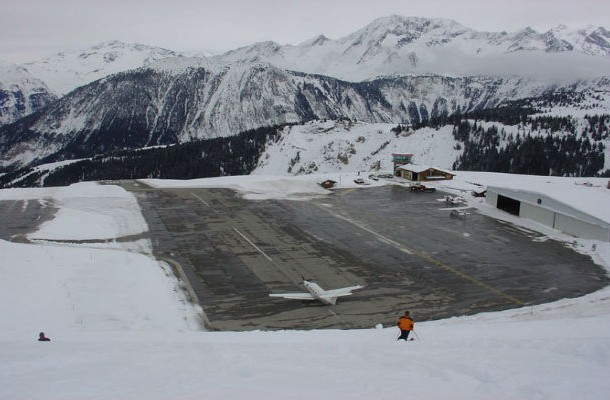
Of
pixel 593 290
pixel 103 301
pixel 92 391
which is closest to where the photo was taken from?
pixel 92 391

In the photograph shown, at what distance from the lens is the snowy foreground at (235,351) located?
552 inches

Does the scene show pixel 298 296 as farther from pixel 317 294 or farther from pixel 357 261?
pixel 357 261

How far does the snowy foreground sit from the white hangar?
570 inches

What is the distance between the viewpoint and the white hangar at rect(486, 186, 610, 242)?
4709 centimetres

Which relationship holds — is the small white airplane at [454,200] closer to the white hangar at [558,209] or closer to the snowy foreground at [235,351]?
the white hangar at [558,209]

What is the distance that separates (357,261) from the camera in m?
41.0

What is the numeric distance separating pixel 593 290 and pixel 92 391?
106 ft

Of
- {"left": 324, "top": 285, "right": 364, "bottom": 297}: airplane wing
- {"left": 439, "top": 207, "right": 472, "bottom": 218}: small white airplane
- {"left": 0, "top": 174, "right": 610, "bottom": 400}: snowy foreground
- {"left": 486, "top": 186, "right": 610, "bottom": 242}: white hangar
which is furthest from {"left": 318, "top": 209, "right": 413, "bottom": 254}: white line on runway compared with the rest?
{"left": 486, "top": 186, "right": 610, "bottom": 242}: white hangar

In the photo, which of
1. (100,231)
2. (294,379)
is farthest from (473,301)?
(100,231)

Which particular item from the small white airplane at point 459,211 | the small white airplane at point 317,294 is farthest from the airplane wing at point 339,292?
the small white airplane at point 459,211

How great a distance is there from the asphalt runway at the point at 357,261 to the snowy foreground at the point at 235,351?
2.19 m

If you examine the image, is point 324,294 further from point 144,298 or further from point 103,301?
point 103,301

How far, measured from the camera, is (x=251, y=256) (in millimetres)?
42188

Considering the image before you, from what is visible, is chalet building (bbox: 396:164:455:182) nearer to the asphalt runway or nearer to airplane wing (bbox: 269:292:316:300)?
the asphalt runway
